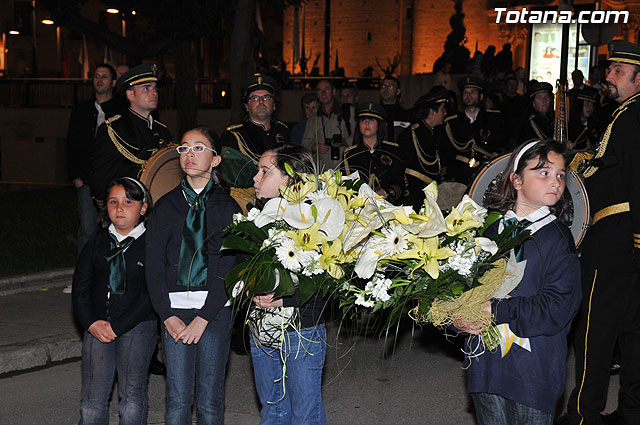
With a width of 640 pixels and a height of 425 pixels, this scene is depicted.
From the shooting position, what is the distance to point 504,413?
3.66m

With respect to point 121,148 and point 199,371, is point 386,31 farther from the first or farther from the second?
point 199,371

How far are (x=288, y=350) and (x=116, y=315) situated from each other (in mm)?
1232

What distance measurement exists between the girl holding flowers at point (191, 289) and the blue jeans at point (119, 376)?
374 millimetres

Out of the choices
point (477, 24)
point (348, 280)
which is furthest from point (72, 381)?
point (477, 24)

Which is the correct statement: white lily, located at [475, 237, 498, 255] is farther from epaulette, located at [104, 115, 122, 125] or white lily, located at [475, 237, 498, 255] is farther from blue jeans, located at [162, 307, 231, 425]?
epaulette, located at [104, 115, 122, 125]

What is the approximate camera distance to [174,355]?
4352 mm

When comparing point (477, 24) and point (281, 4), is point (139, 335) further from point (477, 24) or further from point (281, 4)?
A: point (477, 24)

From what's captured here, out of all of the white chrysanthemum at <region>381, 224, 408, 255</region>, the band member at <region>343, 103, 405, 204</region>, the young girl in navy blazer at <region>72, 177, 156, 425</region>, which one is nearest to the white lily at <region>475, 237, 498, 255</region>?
the white chrysanthemum at <region>381, 224, 408, 255</region>

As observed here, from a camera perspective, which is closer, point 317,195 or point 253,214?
point 317,195

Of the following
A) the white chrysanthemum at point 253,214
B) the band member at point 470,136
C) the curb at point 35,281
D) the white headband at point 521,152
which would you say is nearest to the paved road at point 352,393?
the white headband at point 521,152

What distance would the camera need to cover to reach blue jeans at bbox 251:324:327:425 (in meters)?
4.03

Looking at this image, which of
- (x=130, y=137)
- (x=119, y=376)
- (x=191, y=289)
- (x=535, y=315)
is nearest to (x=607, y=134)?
(x=535, y=315)

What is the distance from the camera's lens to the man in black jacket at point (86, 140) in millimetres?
8133

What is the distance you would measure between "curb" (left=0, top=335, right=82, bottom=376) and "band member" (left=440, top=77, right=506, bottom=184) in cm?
490
